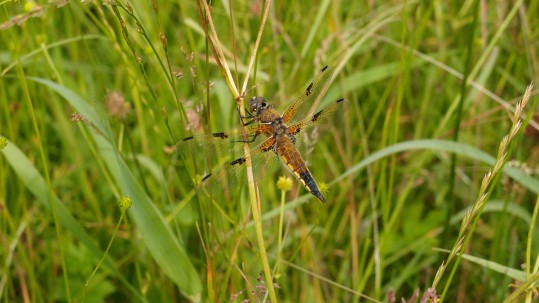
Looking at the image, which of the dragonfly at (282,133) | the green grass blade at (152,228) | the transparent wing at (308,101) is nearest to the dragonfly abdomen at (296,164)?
the dragonfly at (282,133)

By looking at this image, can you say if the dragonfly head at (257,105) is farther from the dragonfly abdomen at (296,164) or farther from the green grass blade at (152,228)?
the green grass blade at (152,228)

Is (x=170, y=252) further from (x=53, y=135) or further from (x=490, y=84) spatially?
(x=490, y=84)

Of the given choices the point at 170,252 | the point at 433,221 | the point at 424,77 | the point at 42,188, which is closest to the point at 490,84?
Result: the point at 424,77

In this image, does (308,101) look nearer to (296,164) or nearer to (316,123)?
(316,123)

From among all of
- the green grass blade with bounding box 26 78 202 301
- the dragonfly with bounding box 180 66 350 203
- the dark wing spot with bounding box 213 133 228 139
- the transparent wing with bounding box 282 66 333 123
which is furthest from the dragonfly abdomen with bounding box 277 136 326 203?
the green grass blade with bounding box 26 78 202 301

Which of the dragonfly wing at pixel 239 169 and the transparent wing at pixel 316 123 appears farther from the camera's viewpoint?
the transparent wing at pixel 316 123

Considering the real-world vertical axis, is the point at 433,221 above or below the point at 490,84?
below
